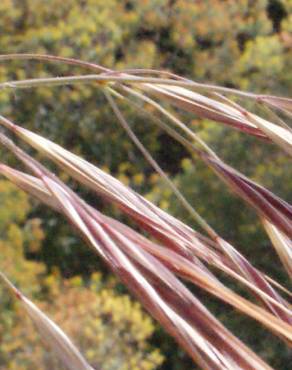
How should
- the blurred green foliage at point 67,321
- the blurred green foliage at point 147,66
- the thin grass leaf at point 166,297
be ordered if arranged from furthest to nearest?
the blurred green foliage at point 147,66 < the blurred green foliage at point 67,321 < the thin grass leaf at point 166,297

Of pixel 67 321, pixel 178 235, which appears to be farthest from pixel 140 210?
pixel 67 321

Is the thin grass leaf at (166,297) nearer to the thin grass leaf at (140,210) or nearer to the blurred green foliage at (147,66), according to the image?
the thin grass leaf at (140,210)

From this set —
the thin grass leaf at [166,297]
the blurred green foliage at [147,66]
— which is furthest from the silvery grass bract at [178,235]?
the blurred green foliage at [147,66]

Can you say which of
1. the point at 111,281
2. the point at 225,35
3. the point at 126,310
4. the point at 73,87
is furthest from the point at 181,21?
the point at 126,310

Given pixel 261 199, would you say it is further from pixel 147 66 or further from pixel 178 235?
pixel 147 66

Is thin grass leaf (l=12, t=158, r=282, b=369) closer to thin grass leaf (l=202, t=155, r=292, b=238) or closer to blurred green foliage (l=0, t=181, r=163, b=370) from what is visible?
thin grass leaf (l=202, t=155, r=292, b=238)

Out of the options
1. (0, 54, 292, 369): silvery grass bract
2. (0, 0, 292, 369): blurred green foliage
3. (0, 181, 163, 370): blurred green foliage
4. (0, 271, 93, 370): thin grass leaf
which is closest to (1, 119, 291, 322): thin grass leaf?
(0, 54, 292, 369): silvery grass bract
